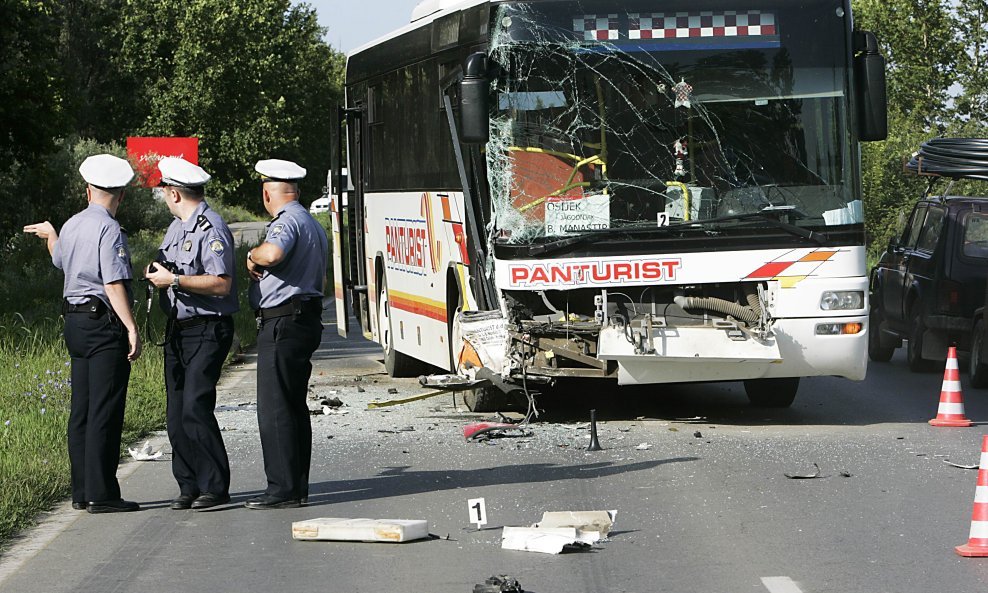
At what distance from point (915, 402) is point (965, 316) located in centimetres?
220

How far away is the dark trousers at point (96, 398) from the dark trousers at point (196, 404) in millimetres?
287

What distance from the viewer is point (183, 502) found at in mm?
9219

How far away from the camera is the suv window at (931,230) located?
17.2 meters

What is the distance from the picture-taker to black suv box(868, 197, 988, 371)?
654 inches

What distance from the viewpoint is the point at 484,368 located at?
41.6 ft

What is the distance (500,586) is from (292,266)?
2884 millimetres

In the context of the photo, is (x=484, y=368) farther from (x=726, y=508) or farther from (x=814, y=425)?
(x=726, y=508)

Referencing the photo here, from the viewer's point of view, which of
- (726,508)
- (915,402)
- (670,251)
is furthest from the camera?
(915,402)

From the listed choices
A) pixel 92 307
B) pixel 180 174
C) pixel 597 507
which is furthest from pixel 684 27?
pixel 92 307

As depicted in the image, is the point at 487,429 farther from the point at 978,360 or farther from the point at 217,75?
the point at 217,75

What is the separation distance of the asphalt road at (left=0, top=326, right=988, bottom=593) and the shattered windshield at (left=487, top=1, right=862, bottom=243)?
177 cm

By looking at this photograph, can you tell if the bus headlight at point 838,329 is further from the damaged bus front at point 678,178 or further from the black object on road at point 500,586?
the black object on road at point 500,586

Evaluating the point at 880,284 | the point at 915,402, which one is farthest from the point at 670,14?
the point at 880,284

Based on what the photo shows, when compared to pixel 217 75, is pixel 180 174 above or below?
below
